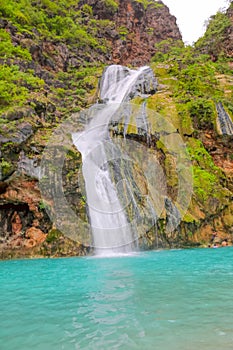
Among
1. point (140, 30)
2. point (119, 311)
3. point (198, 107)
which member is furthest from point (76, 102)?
point (140, 30)

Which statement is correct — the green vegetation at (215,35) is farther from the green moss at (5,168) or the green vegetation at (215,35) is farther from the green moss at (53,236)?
the green moss at (53,236)

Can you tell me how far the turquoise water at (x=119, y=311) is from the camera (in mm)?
3396

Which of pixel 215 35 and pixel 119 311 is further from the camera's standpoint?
pixel 215 35

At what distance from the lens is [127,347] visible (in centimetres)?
324

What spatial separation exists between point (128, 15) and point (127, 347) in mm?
44138

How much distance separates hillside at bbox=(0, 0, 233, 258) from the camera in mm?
13320

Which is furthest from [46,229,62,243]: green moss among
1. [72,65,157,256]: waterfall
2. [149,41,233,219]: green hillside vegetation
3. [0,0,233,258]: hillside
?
[149,41,233,219]: green hillside vegetation

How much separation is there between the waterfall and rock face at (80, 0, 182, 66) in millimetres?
15458

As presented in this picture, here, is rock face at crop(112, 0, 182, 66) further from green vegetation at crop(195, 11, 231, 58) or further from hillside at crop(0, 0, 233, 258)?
A: green vegetation at crop(195, 11, 231, 58)

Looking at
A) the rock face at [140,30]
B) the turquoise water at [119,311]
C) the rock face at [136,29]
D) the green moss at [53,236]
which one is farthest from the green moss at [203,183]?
the rock face at [140,30]

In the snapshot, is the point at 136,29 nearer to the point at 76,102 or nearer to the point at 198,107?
the point at 76,102

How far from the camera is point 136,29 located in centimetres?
4109

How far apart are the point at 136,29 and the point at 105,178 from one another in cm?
3215

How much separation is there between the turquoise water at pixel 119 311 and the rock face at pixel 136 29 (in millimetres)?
33404
